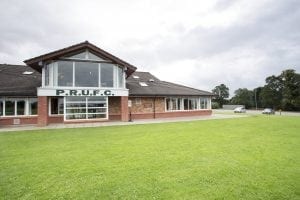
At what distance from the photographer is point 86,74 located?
2050 cm

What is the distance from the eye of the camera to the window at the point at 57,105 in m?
21.0

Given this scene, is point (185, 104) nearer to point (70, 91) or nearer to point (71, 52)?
point (70, 91)

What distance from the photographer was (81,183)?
5262 millimetres

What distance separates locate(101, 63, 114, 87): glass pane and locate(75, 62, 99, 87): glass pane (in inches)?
22.1

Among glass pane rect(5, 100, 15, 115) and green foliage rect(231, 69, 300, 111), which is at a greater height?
green foliage rect(231, 69, 300, 111)

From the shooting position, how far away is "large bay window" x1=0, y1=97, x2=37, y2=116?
19.2 meters

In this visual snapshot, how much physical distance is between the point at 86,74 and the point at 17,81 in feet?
24.3

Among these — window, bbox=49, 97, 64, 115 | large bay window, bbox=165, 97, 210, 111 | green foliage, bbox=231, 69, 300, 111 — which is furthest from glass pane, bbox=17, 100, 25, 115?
green foliage, bbox=231, 69, 300, 111

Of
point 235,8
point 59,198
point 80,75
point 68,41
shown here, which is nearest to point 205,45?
point 235,8

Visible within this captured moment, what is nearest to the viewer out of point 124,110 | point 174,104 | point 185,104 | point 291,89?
point 124,110

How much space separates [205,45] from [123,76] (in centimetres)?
1308

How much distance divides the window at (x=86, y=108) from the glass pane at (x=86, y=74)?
137 cm

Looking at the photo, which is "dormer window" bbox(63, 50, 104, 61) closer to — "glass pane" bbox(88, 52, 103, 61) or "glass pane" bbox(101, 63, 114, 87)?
"glass pane" bbox(88, 52, 103, 61)

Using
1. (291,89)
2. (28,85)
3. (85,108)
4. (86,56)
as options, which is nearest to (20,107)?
(28,85)
